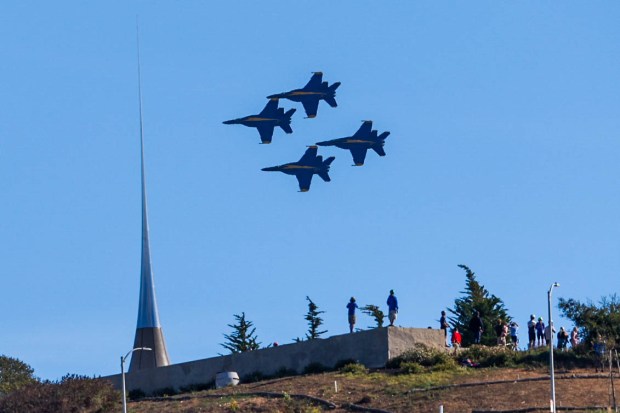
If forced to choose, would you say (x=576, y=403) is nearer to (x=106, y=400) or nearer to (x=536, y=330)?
(x=536, y=330)

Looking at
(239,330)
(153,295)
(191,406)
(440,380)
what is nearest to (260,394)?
(191,406)

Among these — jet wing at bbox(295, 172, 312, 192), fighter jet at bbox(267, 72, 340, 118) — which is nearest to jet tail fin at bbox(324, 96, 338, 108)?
fighter jet at bbox(267, 72, 340, 118)

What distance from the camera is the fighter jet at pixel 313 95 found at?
98.6 m

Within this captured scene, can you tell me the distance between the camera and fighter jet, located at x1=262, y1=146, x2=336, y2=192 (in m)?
100

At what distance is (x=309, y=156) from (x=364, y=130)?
133 inches

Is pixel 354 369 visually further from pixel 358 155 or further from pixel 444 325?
pixel 358 155

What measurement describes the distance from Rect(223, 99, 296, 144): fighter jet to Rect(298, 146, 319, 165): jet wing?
2477 mm

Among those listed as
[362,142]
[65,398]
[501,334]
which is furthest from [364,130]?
[65,398]

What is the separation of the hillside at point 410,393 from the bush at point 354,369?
0.43 meters

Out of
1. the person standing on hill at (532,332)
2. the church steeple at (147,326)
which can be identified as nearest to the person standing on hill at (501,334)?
the person standing on hill at (532,332)

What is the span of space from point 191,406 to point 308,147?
1483 inches

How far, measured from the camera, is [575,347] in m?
68.3

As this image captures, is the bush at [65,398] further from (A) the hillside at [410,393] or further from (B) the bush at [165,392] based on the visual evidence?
(B) the bush at [165,392]

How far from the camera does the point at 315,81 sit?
9981cm
